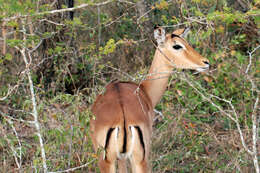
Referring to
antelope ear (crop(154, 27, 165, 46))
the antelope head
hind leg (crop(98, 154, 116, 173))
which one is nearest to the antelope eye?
the antelope head

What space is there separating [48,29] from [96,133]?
2.96 metres

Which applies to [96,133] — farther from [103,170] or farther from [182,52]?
[182,52]

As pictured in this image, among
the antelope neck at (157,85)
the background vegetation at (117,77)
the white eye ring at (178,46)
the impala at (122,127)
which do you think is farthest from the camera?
the white eye ring at (178,46)

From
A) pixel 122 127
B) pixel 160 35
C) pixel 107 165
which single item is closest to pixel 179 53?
pixel 160 35

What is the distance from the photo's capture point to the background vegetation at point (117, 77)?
388 centimetres

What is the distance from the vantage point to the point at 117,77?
23.3ft

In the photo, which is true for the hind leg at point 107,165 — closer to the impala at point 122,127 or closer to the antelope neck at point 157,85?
the impala at point 122,127

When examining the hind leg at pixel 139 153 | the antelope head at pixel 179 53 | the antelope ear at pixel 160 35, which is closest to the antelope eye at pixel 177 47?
the antelope head at pixel 179 53

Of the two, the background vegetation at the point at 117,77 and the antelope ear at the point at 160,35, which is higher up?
→ the antelope ear at the point at 160,35

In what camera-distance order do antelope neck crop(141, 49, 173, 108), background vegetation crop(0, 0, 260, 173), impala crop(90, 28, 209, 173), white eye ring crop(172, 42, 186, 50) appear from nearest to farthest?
impala crop(90, 28, 209, 173), background vegetation crop(0, 0, 260, 173), antelope neck crop(141, 49, 173, 108), white eye ring crop(172, 42, 186, 50)

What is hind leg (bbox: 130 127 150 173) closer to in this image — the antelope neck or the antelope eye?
the antelope neck

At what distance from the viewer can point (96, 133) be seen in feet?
12.4

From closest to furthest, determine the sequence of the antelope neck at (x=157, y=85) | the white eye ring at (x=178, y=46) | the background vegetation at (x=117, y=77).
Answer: the background vegetation at (x=117, y=77) < the antelope neck at (x=157, y=85) < the white eye ring at (x=178, y=46)

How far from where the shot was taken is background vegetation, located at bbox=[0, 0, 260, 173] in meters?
3.88
